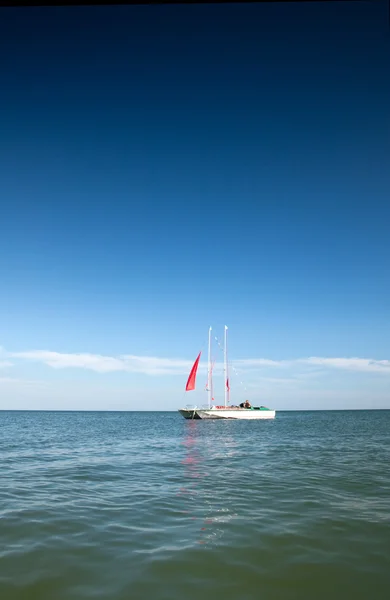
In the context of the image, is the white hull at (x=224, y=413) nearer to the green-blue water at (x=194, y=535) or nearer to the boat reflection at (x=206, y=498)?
the boat reflection at (x=206, y=498)

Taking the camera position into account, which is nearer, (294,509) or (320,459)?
(294,509)

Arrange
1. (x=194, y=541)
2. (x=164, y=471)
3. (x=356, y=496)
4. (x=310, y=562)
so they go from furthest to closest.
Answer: (x=164, y=471) < (x=356, y=496) < (x=194, y=541) < (x=310, y=562)

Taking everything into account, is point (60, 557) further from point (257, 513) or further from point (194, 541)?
point (257, 513)

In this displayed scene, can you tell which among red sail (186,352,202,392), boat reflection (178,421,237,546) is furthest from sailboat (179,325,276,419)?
boat reflection (178,421,237,546)

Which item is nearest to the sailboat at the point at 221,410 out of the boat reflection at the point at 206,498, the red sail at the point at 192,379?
the red sail at the point at 192,379

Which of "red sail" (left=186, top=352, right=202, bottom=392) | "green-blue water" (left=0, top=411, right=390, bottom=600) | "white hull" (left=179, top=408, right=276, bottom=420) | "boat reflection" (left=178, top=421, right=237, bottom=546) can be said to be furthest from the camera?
"red sail" (left=186, top=352, right=202, bottom=392)

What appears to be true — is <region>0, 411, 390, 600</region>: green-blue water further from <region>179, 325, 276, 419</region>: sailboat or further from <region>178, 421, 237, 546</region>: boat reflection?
<region>179, 325, 276, 419</region>: sailboat

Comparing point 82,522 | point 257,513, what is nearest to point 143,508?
point 82,522

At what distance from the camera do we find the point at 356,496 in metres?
11.1

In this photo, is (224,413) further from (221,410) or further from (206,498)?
(206,498)

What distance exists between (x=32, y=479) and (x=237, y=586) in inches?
416

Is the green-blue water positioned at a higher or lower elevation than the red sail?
lower

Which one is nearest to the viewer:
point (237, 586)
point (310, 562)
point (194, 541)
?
point (237, 586)

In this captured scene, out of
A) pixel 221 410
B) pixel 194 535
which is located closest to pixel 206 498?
pixel 194 535
